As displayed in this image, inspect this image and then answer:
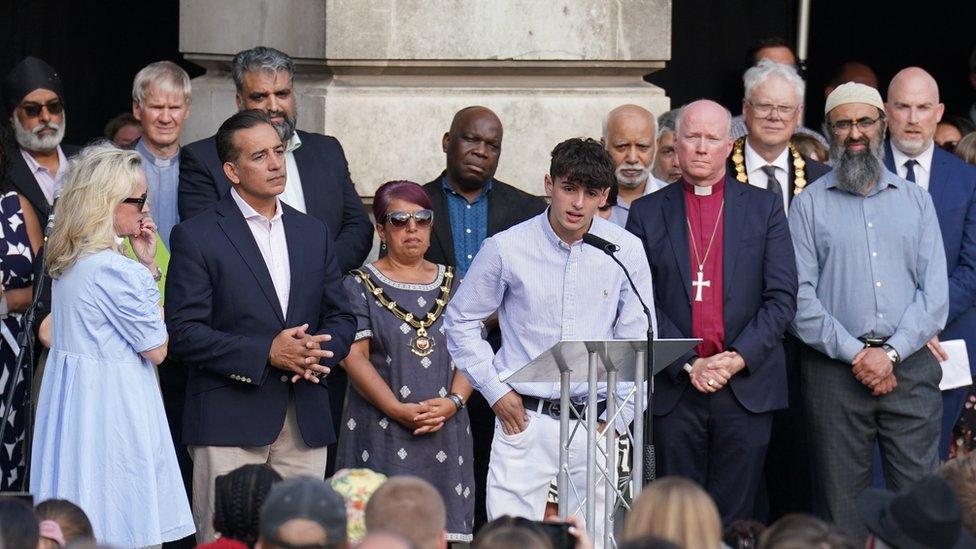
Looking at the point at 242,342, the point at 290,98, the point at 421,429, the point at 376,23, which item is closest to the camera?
the point at 242,342

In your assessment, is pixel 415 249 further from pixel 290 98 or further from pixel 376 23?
pixel 376 23

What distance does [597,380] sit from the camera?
→ 6.62m

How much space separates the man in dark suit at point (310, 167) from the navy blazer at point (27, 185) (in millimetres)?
598

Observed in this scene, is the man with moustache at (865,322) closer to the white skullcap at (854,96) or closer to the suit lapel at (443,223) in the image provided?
the white skullcap at (854,96)

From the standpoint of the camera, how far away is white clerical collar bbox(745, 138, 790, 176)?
7977 mm

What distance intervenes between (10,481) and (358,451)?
139cm

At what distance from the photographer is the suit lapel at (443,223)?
7.81m

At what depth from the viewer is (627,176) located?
8.15m

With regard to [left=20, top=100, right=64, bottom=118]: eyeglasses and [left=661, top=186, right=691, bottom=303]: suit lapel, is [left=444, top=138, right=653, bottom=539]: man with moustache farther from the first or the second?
[left=20, top=100, right=64, bottom=118]: eyeglasses

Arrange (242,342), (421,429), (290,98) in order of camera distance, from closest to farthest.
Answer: (242,342) < (421,429) < (290,98)

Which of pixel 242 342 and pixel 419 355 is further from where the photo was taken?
pixel 419 355

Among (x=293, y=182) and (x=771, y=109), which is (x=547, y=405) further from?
(x=771, y=109)

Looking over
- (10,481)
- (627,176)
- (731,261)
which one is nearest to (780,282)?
(731,261)

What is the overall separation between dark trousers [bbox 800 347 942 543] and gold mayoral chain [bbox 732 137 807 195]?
0.79 meters
